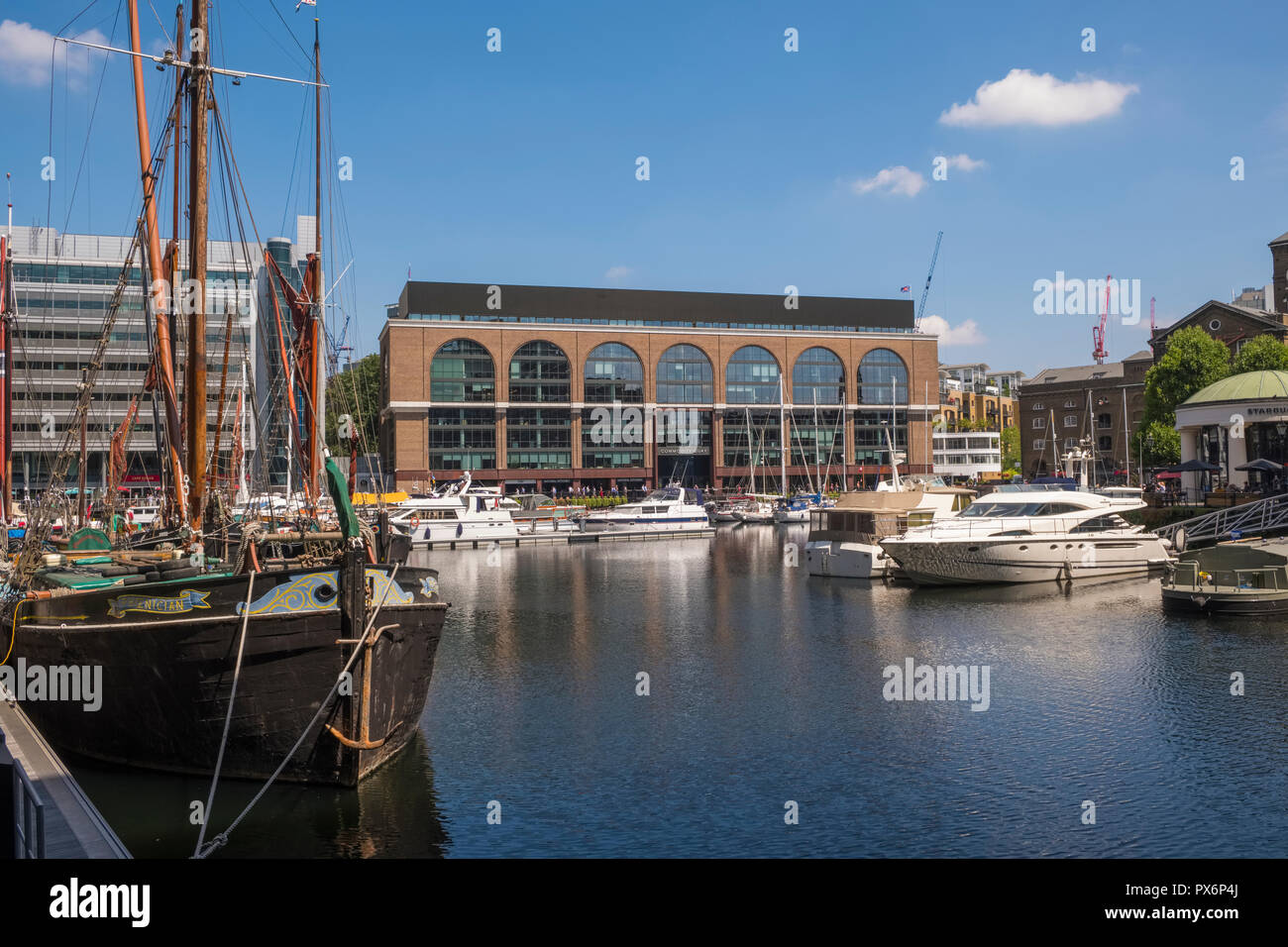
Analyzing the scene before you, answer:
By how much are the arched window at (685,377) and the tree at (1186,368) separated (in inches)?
1885

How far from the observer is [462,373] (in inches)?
4328

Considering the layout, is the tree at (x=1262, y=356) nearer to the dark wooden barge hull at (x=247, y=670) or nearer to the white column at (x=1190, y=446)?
the white column at (x=1190, y=446)

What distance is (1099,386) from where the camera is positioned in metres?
123

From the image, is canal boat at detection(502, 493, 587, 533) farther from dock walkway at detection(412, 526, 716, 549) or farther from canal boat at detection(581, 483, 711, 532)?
canal boat at detection(581, 483, 711, 532)

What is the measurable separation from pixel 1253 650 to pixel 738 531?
6137 cm

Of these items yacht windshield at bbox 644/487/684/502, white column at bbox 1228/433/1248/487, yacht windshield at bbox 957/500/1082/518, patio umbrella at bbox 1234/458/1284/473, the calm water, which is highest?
white column at bbox 1228/433/1248/487

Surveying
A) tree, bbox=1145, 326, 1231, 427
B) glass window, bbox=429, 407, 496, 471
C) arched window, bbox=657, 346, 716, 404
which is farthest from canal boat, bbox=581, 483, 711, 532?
tree, bbox=1145, 326, 1231, 427

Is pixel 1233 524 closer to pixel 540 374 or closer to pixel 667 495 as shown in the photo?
pixel 667 495

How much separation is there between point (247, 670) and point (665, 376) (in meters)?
102

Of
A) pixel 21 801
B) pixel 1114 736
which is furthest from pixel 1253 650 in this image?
pixel 21 801

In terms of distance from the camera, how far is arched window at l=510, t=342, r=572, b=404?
112 meters

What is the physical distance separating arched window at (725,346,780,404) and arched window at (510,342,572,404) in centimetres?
1983
